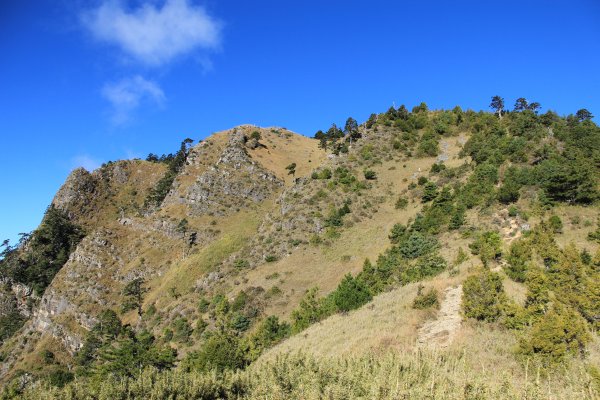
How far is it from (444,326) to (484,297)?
2.57 meters

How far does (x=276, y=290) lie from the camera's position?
47344mm

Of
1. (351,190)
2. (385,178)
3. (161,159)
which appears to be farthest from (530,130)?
(161,159)

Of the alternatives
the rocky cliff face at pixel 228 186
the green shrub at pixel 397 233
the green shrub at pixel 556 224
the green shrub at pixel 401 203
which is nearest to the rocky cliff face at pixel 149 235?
the rocky cliff face at pixel 228 186

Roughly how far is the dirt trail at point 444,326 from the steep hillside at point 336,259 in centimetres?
12

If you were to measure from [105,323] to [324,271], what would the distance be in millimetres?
40594

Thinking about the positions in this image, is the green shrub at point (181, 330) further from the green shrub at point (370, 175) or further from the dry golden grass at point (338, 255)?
the green shrub at point (370, 175)

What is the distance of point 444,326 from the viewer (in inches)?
779

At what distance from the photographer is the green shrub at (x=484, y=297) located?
18.4 metres

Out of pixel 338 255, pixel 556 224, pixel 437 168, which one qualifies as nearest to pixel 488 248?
pixel 556 224

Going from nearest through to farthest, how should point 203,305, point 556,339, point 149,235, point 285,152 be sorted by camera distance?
point 556,339 < point 203,305 < point 149,235 < point 285,152

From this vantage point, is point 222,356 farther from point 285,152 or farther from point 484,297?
point 285,152

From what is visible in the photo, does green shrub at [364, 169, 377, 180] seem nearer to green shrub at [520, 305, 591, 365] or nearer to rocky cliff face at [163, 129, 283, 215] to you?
rocky cliff face at [163, 129, 283, 215]

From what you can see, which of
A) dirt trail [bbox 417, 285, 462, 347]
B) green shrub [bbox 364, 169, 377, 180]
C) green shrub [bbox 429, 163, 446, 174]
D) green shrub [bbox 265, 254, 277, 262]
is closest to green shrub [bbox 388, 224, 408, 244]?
green shrub [bbox 265, 254, 277, 262]

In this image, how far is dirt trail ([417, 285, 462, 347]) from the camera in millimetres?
18500
